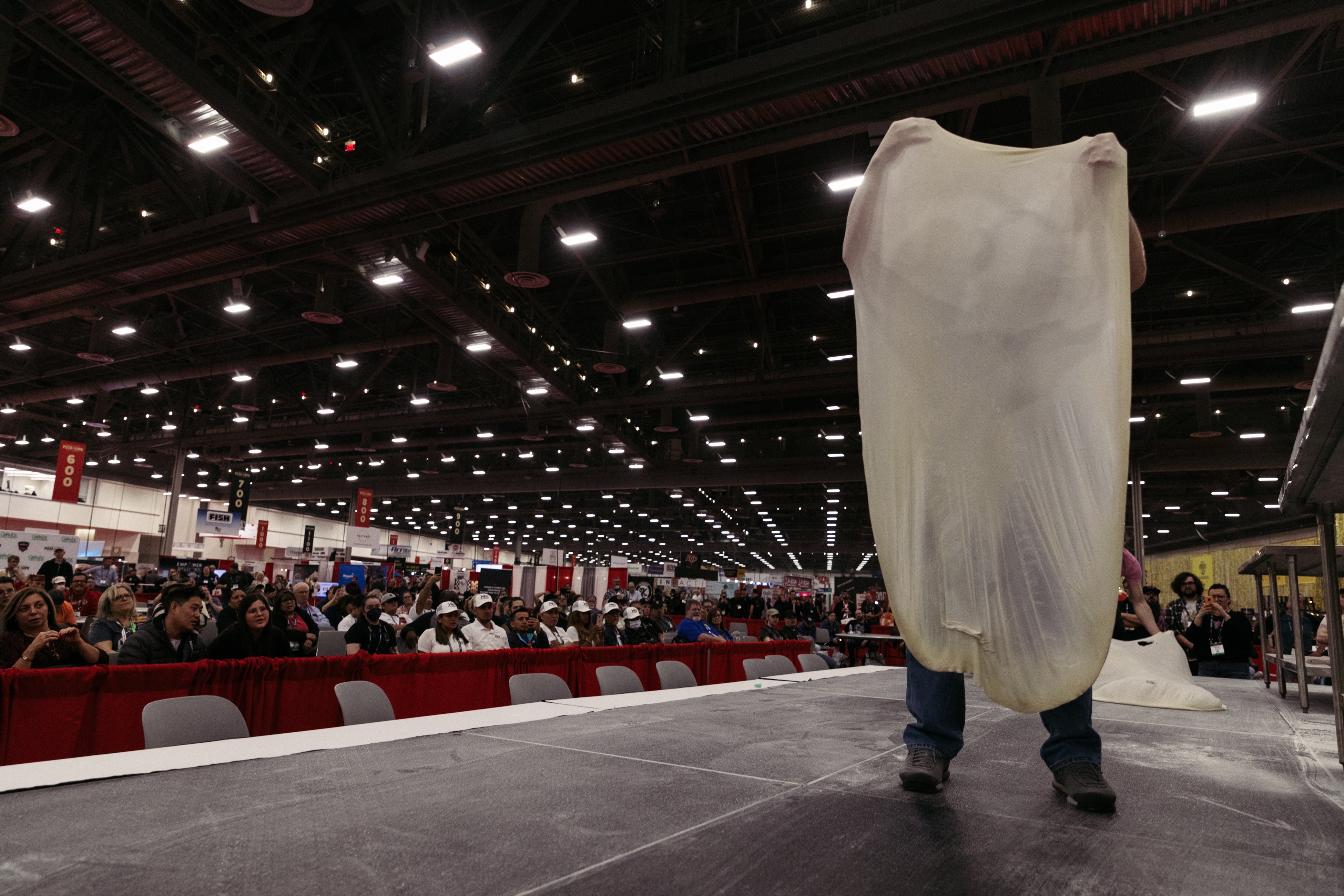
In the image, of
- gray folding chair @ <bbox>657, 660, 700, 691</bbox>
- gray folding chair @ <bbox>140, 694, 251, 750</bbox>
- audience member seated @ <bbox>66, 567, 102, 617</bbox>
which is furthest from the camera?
audience member seated @ <bbox>66, 567, 102, 617</bbox>

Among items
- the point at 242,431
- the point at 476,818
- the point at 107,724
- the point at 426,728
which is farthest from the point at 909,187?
the point at 242,431

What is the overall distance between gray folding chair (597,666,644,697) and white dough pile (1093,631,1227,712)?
2.96 m

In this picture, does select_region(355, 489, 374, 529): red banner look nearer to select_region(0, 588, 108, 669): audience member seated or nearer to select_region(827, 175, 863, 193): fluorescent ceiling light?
select_region(0, 588, 108, 669): audience member seated

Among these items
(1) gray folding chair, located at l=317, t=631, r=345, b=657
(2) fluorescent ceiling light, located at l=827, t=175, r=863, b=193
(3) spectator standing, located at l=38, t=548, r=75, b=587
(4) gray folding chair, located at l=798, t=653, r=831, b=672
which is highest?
(2) fluorescent ceiling light, located at l=827, t=175, r=863, b=193

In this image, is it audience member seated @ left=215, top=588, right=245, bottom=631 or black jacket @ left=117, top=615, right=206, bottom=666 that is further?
audience member seated @ left=215, top=588, right=245, bottom=631

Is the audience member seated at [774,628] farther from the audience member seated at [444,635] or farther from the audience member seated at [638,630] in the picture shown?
the audience member seated at [444,635]

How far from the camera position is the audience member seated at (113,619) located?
18.1 feet

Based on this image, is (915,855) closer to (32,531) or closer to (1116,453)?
(1116,453)

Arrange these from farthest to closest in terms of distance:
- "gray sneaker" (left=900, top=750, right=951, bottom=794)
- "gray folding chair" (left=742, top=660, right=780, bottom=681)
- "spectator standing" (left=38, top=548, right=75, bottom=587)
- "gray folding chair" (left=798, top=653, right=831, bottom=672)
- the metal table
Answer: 1. "spectator standing" (left=38, top=548, right=75, bottom=587)
2. "gray folding chair" (left=798, top=653, right=831, bottom=672)
3. "gray folding chair" (left=742, top=660, right=780, bottom=681)
4. "gray sneaker" (left=900, top=750, right=951, bottom=794)
5. the metal table

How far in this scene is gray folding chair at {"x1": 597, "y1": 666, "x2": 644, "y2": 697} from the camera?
16.6 ft

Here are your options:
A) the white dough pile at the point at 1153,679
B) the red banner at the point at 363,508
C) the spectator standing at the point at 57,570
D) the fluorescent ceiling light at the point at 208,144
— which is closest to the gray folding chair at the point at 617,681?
the white dough pile at the point at 1153,679

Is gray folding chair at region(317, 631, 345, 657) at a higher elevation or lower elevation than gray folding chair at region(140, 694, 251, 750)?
lower

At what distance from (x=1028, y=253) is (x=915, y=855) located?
114 cm

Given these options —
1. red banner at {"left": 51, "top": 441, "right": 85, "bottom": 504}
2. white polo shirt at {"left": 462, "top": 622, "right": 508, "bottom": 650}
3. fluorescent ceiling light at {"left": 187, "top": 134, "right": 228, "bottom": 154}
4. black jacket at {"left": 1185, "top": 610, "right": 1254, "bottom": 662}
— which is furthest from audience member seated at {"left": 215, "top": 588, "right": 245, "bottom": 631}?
red banner at {"left": 51, "top": 441, "right": 85, "bottom": 504}
